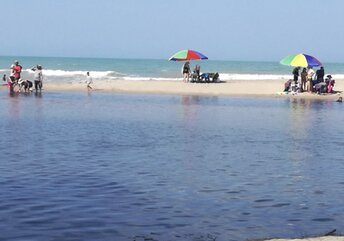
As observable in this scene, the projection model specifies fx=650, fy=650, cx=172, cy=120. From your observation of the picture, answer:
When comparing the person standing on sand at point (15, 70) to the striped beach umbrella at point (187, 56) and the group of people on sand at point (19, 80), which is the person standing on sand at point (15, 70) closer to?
the group of people on sand at point (19, 80)

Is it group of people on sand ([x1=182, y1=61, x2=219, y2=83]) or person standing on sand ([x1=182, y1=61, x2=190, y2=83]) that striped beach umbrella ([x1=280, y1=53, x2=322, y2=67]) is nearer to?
group of people on sand ([x1=182, y1=61, x2=219, y2=83])

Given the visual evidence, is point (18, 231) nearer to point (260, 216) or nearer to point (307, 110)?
point (260, 216)

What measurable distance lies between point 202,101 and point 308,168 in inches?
754

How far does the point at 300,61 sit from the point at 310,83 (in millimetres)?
1381

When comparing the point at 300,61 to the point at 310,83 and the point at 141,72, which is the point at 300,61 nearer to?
the point at 310,83

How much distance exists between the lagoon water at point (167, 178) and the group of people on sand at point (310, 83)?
13.7 meters

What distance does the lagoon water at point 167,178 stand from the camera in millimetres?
8266

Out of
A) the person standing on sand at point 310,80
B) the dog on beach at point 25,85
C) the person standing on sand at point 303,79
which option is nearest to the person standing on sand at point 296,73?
the person standing on sand at point 303,79

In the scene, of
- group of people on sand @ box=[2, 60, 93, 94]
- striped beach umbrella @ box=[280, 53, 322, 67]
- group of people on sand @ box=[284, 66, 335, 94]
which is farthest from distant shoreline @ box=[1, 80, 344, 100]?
group of people on sand @ box=[2, 60, 93, 94]

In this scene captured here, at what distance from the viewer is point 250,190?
34.3ft

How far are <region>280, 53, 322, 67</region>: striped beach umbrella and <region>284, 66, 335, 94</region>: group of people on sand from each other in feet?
1.20

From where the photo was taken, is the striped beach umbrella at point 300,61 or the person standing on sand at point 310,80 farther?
the person standing on sand at point 310,80

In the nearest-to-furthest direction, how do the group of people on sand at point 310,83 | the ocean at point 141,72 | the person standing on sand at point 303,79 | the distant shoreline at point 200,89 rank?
the person standing on sand at point 303,79, the group of people on sand at point 310,83, the distant shoreline at point 200,89, the ocean at point 141,72

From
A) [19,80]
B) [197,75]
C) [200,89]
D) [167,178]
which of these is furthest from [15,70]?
[167,178]
